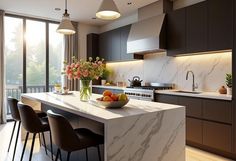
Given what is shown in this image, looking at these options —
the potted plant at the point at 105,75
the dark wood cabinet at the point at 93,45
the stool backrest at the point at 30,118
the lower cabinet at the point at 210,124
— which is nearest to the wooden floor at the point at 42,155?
the lower cabinet at the point at 210,124

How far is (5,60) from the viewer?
518cm

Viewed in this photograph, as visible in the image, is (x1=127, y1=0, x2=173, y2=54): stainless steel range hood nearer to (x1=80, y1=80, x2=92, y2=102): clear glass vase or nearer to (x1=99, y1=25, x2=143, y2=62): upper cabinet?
(x1=99, y1=25, x2=143, y2=62): upper cabinet

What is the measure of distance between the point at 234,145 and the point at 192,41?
5.89 ft

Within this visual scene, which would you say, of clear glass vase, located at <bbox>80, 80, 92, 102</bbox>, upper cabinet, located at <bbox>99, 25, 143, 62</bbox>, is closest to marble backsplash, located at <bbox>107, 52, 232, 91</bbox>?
upper cabinet, located at <bbox>99, 25, 143, 62</bbox>

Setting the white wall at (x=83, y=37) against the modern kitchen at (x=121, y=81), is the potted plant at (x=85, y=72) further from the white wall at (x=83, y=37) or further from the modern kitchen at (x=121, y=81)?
the white wall at (x=83, y=37)

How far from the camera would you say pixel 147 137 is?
1.92m

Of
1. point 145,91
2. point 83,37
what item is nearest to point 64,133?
point 145,91

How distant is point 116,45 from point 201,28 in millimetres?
2450

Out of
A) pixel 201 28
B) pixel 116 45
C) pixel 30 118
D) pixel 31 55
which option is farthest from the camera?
pixel 31 55

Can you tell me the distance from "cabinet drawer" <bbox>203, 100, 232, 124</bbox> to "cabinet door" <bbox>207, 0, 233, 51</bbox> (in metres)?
0.86

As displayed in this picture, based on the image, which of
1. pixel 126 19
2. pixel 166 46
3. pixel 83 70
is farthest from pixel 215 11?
pixel 126 19

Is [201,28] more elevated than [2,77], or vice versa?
[201,28]

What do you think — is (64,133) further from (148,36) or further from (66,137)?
(148,36)

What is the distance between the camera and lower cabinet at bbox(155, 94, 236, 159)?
297 centimetres
